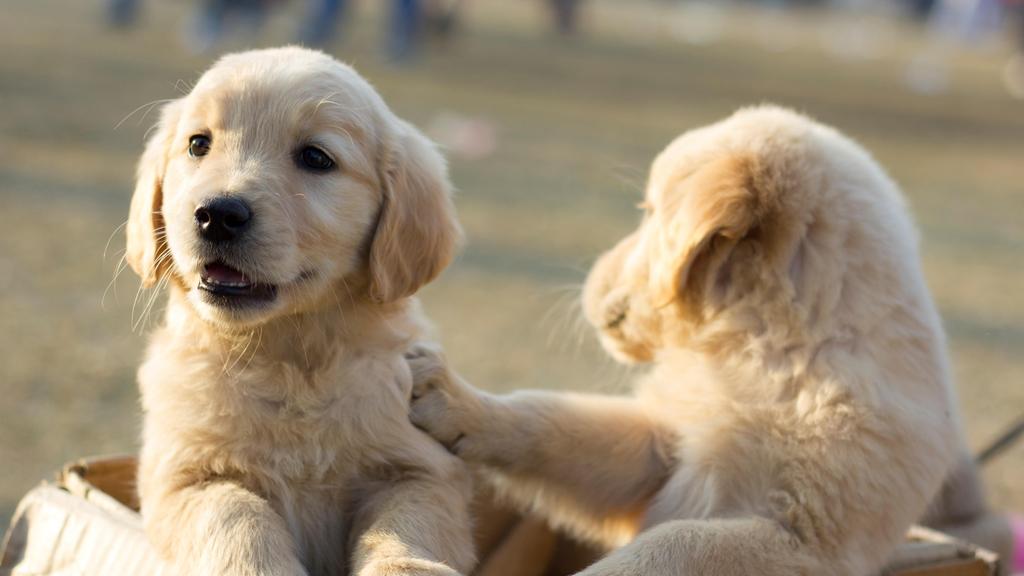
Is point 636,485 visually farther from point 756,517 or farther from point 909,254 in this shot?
point 909,254

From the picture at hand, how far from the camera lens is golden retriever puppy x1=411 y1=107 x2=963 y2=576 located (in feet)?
8.86

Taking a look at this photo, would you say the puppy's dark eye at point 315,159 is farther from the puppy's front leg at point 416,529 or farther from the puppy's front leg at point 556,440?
the puppy's front leg at point 416,529

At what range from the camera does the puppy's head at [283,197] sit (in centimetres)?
256

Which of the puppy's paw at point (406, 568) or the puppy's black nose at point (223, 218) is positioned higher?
the puppy's black nose at point (223, 218)

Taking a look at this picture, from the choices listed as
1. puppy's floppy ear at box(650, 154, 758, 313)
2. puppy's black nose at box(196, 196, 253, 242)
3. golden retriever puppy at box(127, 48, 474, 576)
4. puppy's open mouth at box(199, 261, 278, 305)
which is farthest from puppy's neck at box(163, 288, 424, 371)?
puppy's floppy ear at box(650, 154, 758, 313)

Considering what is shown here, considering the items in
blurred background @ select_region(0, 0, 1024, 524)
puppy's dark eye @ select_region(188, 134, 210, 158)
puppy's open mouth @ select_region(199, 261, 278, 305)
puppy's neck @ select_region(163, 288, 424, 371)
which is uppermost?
puppy's dark eye @ select_region(188, 134, 210, 158)

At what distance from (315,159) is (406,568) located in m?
0.97

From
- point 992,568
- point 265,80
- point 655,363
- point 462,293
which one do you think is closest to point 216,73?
point 265,80

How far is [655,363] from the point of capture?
3348 millimetres

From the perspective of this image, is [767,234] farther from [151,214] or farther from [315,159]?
[151,214]

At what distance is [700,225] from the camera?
296 cm

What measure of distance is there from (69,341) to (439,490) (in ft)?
12.4

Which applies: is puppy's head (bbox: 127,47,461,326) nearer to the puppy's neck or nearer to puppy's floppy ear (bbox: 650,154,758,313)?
the puppy's neck

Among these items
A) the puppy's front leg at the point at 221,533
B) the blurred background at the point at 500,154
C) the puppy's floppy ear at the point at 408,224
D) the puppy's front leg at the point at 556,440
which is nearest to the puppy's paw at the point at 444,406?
the puppy's front leg at the point at 556,440
